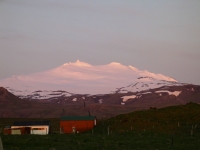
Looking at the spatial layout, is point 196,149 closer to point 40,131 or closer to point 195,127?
point 195,127

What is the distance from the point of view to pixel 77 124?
71.0 m

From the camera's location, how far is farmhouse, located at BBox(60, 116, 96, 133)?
230 ft

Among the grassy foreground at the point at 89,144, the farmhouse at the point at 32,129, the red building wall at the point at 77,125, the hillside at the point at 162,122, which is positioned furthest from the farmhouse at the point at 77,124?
the grassy foreground at the point at 89,144

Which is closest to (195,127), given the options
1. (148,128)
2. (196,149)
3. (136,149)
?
(148,128)

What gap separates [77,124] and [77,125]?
17 centimetres

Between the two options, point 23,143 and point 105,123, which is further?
point 105,123

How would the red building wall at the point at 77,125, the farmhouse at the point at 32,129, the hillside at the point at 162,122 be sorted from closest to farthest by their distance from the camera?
the hillside at the point at 162,122 → the farmhouse at the point at 32,129 → the red building wall at the point at 77,125

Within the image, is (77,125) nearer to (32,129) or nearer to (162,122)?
(32,129)

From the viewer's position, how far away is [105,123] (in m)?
69.2

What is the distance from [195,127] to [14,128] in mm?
27444

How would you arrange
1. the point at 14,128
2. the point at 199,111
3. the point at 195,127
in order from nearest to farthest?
1. the point at 195,127
2. the point at 14,128
3. the point at 199,111

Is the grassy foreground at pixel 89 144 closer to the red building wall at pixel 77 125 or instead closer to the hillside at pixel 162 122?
the hillside at pixel 162 122

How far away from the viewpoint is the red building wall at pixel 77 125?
70.1m

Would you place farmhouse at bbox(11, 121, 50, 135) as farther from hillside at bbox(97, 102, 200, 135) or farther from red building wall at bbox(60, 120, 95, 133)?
hillside at bbox(97, 102, 200, 135)
